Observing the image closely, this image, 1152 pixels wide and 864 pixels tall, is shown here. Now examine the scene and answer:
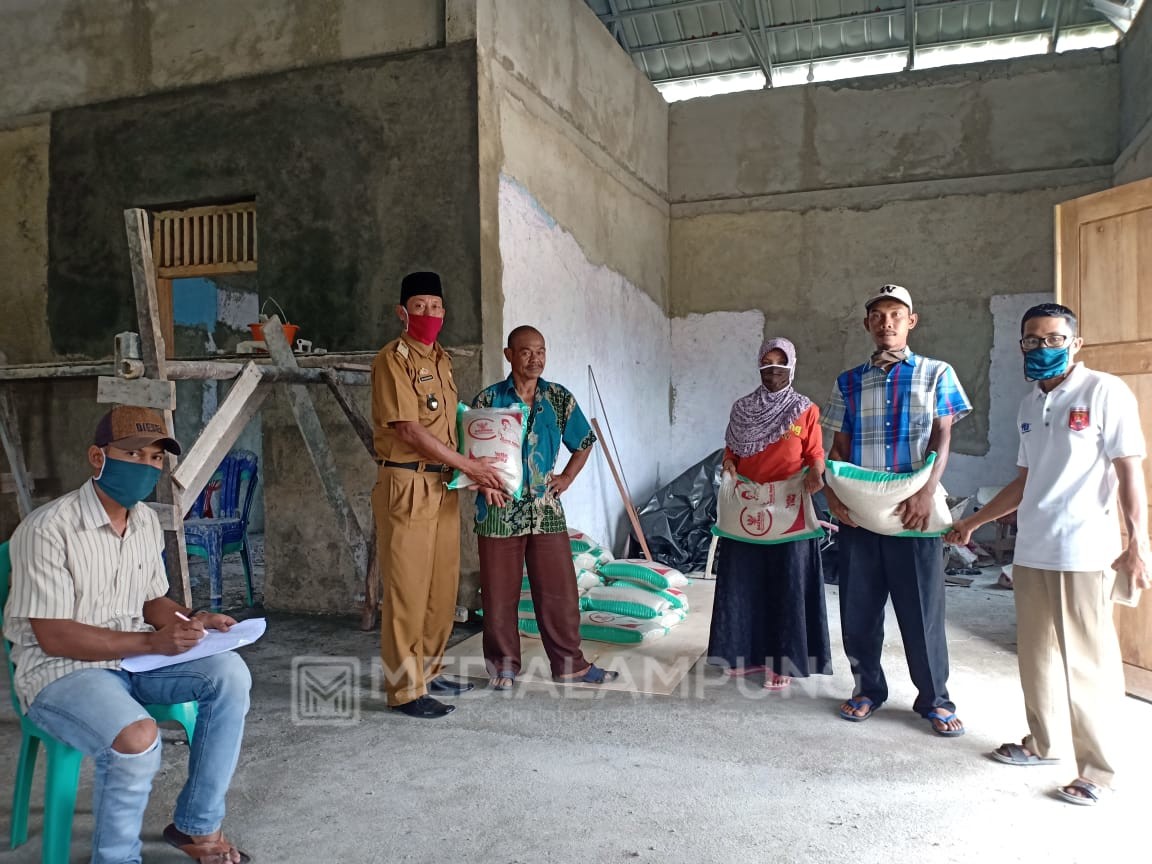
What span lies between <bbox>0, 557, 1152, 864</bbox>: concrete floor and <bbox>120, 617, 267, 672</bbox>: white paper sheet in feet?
1.96

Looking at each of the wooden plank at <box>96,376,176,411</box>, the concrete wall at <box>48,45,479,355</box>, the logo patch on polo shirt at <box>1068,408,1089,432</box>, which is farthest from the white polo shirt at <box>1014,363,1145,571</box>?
the wooden plank at <box>96,376,176,411</box>

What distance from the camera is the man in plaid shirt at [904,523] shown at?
10.1 ft

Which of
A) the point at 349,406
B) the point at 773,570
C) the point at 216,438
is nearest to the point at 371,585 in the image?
the point at 349,406

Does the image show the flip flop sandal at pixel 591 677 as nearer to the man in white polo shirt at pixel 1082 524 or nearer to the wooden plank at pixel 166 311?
the man in white polo shirt at pixel 1082 524

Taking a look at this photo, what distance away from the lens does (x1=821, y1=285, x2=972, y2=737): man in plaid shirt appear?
3.08 m

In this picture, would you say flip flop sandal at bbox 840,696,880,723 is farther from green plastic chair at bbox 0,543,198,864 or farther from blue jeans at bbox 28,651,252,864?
green plastic chair at bbox 0,543,198,864

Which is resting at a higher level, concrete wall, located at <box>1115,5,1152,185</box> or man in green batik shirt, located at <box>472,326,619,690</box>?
concrete wall, located at <box>1115,5,1152,185</box>

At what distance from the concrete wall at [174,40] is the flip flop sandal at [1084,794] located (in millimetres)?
4469

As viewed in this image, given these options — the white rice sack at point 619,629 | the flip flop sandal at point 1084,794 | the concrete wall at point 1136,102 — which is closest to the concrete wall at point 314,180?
the white rice sack at point 619,629

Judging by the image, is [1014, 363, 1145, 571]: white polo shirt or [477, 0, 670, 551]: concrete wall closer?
[1014, 363, 1145, 571]: white polo shirt

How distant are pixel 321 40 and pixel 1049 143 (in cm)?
561

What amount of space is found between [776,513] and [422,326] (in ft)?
5.37

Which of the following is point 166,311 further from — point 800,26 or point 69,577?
point 800,26


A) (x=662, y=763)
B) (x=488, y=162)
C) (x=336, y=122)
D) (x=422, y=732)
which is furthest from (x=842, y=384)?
(x=336, y=122)
